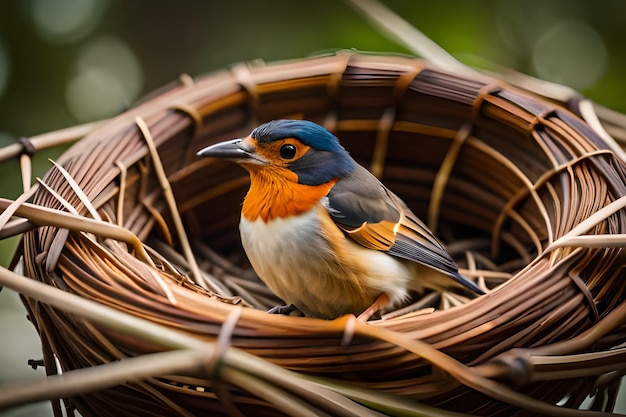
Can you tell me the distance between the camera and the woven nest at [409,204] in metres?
1.16

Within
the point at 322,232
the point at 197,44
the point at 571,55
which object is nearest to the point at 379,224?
the point at 322,232

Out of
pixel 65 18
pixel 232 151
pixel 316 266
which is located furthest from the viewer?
pixel 65 18

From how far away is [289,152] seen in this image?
1.59m

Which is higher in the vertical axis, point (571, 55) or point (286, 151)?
point (571, 55)

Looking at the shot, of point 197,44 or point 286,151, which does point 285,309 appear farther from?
point 197,44

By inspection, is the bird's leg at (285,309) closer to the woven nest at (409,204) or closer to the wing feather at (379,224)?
the woven nest at (409,204)

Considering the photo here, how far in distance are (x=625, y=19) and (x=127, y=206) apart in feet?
6.30

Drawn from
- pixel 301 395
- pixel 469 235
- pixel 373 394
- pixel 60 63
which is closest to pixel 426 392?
pixel 373 394

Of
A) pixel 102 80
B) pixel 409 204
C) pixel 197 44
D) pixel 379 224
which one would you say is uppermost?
pixel 197 44

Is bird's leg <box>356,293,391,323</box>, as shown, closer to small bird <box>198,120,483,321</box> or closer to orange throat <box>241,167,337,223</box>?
small bird <box>198,120,483,321</box>

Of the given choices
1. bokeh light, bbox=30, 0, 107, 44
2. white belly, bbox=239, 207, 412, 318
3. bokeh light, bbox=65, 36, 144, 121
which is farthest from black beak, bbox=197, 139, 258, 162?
bokeh light, bbox=30, 0, 107, 44

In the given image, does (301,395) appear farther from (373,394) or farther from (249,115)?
(249,115)

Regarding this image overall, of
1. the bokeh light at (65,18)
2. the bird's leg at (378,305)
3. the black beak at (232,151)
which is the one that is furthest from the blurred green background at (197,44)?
the bird's leg at (378,305)

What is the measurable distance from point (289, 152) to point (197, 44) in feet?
5.37
